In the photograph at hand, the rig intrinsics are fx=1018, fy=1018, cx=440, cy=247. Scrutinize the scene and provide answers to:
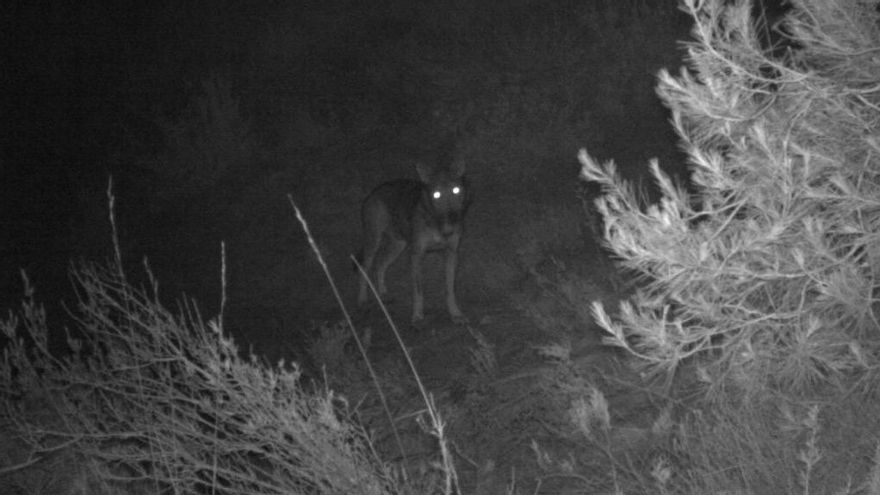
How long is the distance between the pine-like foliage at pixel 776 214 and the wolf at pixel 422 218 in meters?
5.84

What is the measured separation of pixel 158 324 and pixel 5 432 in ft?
8.14

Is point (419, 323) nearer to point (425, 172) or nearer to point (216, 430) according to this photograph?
point (425, 172)

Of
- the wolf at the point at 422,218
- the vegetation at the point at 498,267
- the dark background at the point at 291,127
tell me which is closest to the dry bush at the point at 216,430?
the vegetation at the point at 498,267

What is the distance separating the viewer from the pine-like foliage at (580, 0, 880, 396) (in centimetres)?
380

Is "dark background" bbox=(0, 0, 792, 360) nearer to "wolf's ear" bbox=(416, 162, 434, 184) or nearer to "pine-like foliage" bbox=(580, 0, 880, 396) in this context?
"wolf's ear" bbox=(416, 162, 434, 184)

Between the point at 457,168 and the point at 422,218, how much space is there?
2.10ft

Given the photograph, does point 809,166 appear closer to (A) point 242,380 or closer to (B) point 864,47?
(B) point 864,47

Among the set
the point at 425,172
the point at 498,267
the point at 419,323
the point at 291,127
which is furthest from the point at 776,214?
the point at 291,127

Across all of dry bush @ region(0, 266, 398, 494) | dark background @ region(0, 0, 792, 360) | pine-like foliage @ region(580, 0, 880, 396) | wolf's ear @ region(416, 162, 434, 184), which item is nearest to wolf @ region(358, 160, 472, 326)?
wolf's ear @ region(416, 162, 434, 184)

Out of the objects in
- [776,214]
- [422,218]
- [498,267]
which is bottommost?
[498,267]

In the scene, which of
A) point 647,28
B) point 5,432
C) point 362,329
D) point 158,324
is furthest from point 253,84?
point 158,324

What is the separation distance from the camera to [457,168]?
10.7 m

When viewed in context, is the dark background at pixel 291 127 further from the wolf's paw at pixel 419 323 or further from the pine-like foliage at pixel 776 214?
the pine-like foliage at pixel 776 214

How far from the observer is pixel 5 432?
6.41m
